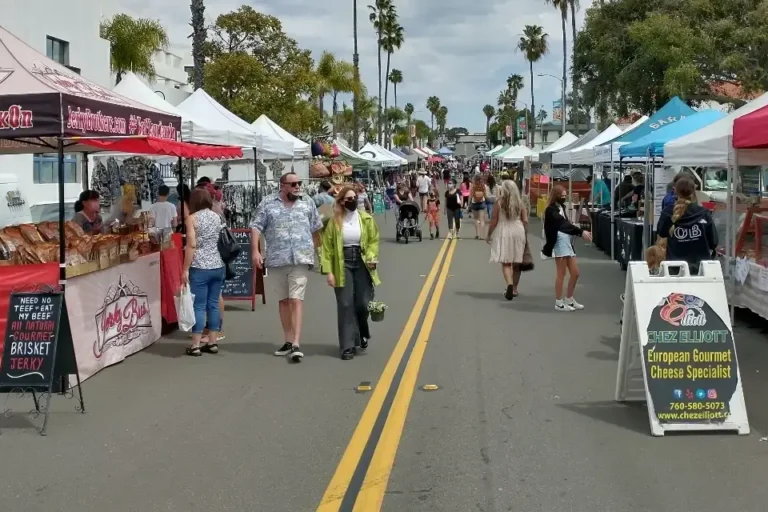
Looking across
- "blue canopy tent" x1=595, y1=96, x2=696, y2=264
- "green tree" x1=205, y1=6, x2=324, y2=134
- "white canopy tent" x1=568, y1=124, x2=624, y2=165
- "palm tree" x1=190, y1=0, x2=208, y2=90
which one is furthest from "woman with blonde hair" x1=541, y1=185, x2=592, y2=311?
Result: "green tree" x1=205, y1=6, x2=324, y2=134

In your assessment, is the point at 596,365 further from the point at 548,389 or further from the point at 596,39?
the point at 596,39

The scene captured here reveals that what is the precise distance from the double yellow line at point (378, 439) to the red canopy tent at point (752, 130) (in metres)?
4.14

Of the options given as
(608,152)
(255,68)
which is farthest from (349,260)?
(255,68)

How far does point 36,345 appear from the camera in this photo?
275 inches

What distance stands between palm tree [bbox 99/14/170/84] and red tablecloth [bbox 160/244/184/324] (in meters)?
29.5

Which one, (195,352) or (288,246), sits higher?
(288,246)

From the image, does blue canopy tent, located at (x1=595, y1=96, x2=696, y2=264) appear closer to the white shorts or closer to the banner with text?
the white shorts

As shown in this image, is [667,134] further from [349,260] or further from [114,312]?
[114,312]

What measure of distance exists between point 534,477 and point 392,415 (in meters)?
1.69

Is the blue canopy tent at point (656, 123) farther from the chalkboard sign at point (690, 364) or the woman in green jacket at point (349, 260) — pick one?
the chalkboard sign at point (690, 364)

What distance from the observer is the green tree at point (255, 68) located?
35938 millimetres

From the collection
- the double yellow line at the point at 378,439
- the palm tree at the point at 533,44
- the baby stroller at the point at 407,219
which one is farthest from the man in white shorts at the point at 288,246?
the palm tree at the point at 533,44

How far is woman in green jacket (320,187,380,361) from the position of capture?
9180 mm

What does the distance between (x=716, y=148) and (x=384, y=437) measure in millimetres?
7154
